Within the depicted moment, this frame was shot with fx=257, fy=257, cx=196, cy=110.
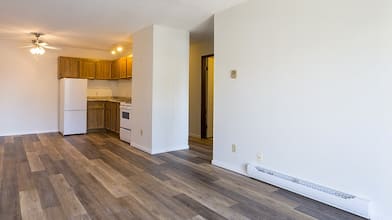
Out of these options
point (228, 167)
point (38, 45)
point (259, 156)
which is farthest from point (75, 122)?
point (259, 156)

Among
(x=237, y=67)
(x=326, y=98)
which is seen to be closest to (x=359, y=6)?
(x=326, y=98)

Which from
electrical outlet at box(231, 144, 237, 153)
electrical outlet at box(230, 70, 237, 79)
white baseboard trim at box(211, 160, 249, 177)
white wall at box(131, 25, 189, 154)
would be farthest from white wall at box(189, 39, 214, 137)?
electrical outlet at box(231, 144, 237, 153)

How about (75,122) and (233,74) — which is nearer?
(233,74)

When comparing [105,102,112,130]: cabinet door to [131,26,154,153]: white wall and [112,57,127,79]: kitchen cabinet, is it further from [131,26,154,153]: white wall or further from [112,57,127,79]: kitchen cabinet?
[131,26,154,153]: white wall

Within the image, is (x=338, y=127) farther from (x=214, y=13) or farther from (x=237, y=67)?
(x=214, y=13)

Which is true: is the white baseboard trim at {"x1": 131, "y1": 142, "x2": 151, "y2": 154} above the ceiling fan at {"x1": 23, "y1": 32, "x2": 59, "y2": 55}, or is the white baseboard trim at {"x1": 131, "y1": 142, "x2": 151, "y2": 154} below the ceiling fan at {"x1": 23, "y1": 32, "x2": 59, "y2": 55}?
below

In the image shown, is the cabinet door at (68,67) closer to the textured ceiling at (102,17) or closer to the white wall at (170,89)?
the textured ceiling at (102,17)

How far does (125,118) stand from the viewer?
595 centimetres

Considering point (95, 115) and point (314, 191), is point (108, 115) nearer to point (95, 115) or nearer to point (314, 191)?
point (95, 115)

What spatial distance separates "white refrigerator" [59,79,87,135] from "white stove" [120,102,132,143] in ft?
4.79

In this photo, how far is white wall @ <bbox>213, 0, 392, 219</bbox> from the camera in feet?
7.63

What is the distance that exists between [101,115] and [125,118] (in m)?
1.84

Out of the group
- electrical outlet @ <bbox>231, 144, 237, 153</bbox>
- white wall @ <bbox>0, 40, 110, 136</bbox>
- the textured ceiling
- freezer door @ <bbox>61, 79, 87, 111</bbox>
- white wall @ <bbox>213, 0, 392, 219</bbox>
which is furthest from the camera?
freezer door @ <bbox>61, 79, 87, 111</bbox>

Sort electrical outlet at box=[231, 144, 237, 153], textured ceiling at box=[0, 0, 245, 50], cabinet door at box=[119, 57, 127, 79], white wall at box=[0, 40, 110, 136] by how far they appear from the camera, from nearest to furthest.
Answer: textured ceiling at box=[0, 0, 245, 50] < electrical outlet at box=[231, 144, 237, 153] < white wall at box=[0, 40, 110, 136] < cabinet door at box=[119, 57, 127, 79]
